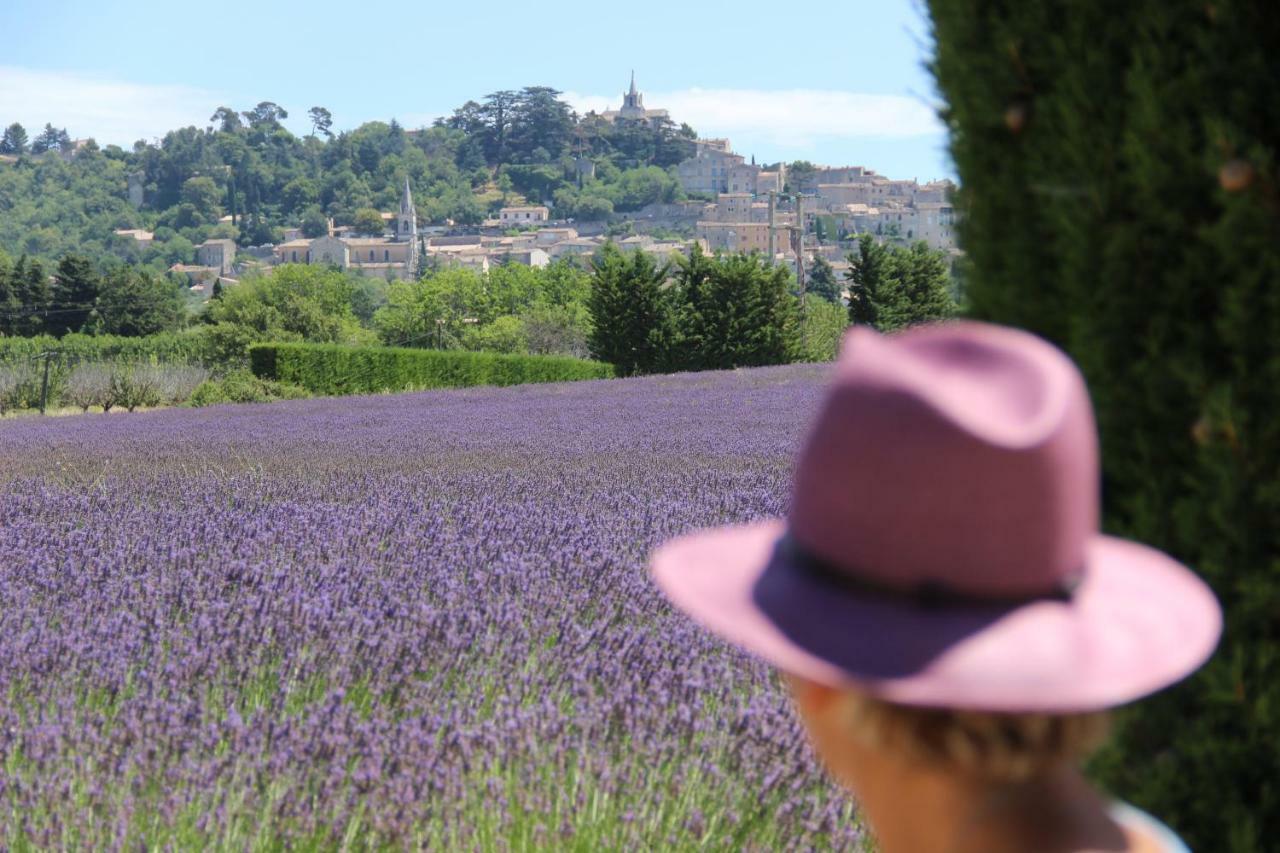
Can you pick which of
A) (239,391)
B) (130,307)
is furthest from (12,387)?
(130,307)

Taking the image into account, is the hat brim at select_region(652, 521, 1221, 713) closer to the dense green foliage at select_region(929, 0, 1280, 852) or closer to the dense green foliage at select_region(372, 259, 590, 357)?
the dense green foliage at select_region(929, 0, 1280, 852)

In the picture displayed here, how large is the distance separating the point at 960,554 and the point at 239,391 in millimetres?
30255

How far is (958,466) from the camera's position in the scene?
3.17ft

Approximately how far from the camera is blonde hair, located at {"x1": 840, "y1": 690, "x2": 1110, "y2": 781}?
3.20 ft

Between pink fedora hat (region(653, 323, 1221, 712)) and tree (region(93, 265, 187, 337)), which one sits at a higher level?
pink fedora hat (region(653, 323, 1221, 712))

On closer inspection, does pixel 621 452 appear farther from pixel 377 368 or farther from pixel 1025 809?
pixel 377 368

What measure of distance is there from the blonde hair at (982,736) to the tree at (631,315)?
3793 cm

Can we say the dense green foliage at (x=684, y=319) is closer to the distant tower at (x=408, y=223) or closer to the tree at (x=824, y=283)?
the tree at (x=824, y=283)

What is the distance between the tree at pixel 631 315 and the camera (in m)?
38.9

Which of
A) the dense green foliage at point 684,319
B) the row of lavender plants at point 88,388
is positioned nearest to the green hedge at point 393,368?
the dense green foliage at point 684,319

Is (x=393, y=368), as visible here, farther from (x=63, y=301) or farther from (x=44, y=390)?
(x=63, y=301)

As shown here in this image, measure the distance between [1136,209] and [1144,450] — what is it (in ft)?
0.94

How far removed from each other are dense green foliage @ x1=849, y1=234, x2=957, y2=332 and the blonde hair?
4109cm

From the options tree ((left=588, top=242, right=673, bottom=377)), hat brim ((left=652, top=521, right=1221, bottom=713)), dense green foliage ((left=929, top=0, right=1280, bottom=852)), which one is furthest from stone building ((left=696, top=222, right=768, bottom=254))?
hat brim ((left=652, top=521, right=1221, bottom=713))
